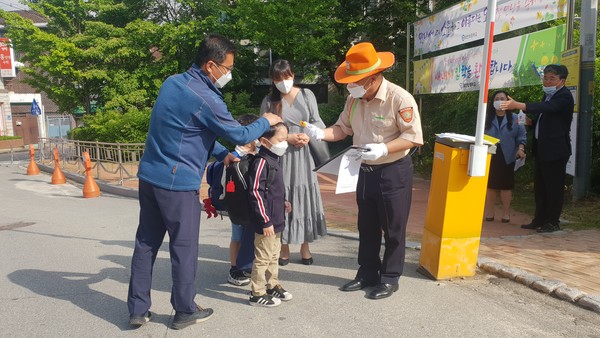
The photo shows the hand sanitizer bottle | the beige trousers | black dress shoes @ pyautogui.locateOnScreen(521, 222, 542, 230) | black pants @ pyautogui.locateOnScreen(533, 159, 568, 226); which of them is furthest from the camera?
the hand sanitizer bottle

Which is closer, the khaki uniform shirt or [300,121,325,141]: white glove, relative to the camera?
the khaki uniform shirt

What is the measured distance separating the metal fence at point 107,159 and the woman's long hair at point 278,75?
6107 mm

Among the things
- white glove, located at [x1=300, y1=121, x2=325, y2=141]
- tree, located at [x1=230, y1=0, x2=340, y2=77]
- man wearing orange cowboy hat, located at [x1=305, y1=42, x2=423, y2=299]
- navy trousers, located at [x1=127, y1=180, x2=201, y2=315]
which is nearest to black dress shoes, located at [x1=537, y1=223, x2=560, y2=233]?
man wearing orange cowboy hat, located at [x1=305, y1=42, x2=423, y2=299]

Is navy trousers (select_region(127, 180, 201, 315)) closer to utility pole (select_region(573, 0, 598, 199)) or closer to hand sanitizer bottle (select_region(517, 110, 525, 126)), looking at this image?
hand sanitizer bottle (select_region(517, 110, 525, 126))

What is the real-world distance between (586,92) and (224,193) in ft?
17.4

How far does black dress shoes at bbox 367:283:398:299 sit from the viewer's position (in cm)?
380

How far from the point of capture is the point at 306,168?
452cm

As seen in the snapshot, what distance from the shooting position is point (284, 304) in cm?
375

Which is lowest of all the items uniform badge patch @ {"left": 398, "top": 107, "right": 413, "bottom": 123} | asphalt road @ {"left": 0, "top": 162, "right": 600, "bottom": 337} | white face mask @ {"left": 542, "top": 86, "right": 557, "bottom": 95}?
asphalt road @ {"left": 0, "top": 162, "right": 600, "bottom": 337}

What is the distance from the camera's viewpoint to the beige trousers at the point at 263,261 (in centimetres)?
361

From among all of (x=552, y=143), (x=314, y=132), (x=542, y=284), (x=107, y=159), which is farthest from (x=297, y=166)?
(x=107, y=159)

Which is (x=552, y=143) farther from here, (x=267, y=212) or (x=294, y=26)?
(x=294, y=26)

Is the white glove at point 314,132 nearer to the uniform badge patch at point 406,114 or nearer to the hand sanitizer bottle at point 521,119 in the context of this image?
the uniform badge patch at point 406,114

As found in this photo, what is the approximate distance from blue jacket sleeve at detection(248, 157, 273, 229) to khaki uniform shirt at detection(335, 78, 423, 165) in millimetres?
856
